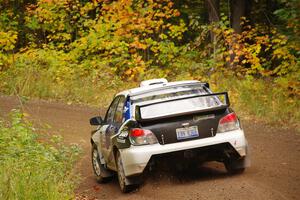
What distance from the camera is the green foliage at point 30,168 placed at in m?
8.23

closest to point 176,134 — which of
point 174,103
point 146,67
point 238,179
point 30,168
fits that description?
point 174,103

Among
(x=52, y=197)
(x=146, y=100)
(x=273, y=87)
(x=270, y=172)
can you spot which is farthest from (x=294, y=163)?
(x=273, y=87)

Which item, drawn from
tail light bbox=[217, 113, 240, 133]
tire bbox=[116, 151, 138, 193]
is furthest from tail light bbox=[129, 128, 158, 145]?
tail light bbox=[217, 113, 240, 133]

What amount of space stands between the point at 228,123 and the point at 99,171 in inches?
119

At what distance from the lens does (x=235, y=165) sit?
35.1 ft

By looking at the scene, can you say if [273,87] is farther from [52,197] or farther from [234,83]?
[52,197]

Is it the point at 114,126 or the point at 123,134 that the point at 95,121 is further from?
the point at 123,134

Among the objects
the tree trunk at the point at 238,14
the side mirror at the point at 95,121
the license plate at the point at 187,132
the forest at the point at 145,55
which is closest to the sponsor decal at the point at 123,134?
the license plate at the point at 187,132

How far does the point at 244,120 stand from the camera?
18.6 meters

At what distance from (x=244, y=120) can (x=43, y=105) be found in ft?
24.9

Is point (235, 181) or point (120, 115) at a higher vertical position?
point (120, 115)

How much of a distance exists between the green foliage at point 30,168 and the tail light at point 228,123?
239 cm

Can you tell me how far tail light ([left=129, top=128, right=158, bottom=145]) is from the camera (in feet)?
32.7

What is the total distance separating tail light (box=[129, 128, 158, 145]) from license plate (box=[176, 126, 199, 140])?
37 cm
